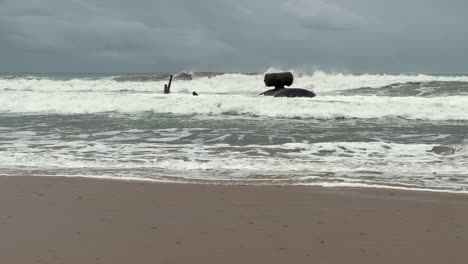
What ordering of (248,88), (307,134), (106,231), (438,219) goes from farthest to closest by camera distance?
(248,88), (307,134), (438,219), (106,231)

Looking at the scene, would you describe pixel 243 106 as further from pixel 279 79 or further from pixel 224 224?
pixel 224 224

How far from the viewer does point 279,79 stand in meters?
21.8

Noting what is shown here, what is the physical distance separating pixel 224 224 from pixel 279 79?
17357 millimetres

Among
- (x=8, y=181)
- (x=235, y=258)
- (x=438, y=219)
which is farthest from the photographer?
(x=8, y=181)

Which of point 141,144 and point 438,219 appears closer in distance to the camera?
point 438,219

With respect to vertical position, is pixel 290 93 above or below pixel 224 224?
above

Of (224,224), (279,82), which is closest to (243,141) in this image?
(224,224)

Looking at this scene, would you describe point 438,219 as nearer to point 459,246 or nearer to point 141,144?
point 459,246

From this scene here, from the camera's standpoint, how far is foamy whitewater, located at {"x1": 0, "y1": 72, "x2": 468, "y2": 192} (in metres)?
7.57

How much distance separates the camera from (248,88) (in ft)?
120

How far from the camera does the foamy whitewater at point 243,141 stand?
7570mm

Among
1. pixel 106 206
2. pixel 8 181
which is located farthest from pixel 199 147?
pixel 106 206

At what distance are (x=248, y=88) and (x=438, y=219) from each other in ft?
105

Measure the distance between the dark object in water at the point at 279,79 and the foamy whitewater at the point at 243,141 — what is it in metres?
2.86
